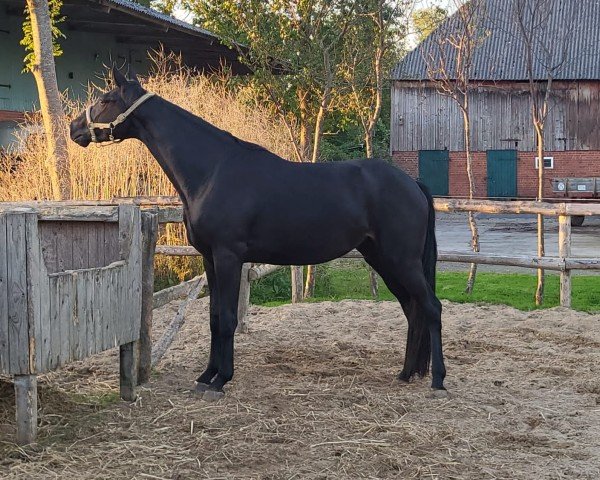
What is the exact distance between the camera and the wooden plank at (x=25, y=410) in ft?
14.0

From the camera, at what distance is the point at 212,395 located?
5355 millimetres

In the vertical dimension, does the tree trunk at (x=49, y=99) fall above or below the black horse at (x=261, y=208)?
above

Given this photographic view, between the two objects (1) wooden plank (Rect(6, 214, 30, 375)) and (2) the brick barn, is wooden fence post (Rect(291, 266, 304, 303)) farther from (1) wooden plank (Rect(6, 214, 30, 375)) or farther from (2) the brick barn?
(2) the brick barn

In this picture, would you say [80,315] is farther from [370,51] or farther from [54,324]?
[370,51]

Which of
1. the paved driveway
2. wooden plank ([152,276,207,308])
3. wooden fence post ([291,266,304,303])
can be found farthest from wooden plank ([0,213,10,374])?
the paved driveway

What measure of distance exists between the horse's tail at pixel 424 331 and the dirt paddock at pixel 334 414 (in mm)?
184

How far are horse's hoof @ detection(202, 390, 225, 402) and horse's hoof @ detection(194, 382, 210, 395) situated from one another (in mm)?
104

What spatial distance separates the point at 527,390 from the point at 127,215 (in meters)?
2.99

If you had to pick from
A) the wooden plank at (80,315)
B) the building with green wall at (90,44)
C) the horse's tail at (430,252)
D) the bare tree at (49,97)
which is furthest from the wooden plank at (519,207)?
the building with green wall at (90,44)

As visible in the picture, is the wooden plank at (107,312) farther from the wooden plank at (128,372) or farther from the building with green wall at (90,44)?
the building with green wall at (90,44)

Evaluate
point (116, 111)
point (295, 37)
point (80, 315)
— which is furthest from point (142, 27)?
point (80, 315)

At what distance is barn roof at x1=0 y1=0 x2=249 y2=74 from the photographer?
1823cm

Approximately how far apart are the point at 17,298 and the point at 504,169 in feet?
83.3

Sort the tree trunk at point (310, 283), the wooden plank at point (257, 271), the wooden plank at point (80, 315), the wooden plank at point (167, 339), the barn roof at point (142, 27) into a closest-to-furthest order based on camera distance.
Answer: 1. the wooden plank at point (80, 315)
2. the wooden plank at point (167, 339)
3. the wooden plank at point (257, 271)
4. the tree trunk at point (310, 283)
5. the barn roof at point (142, 27)
